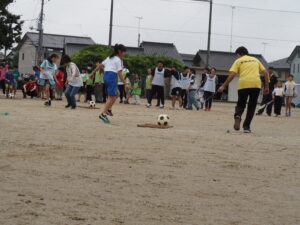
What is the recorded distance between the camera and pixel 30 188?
184 inches

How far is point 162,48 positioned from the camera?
66062mm

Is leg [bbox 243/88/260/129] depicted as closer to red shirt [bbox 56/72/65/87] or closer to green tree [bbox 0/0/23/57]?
red shirt [bbox 56/72/65/87]

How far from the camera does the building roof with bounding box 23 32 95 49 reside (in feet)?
258

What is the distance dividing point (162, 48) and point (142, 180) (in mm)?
61284

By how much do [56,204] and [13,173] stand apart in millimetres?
1239

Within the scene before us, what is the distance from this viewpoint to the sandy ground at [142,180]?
13.4 ft

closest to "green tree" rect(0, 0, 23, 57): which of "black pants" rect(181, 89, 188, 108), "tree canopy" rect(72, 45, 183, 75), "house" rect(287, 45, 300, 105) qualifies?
"tree canopy" rect(72, 45, 183, 75)

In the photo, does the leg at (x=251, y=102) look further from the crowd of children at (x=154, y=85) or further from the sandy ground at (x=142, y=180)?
the crowd of children at (x=154, y=85)

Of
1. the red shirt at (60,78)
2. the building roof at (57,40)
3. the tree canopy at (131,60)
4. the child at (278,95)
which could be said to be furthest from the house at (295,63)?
the red shirt at (60,78)

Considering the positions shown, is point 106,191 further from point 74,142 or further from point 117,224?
point 74,142

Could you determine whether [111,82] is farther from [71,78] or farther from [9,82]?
[9,82]

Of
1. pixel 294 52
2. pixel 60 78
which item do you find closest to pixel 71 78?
pixel 60 78

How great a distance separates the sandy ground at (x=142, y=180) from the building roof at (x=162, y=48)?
185ft

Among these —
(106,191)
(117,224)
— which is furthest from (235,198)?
(117,224)
